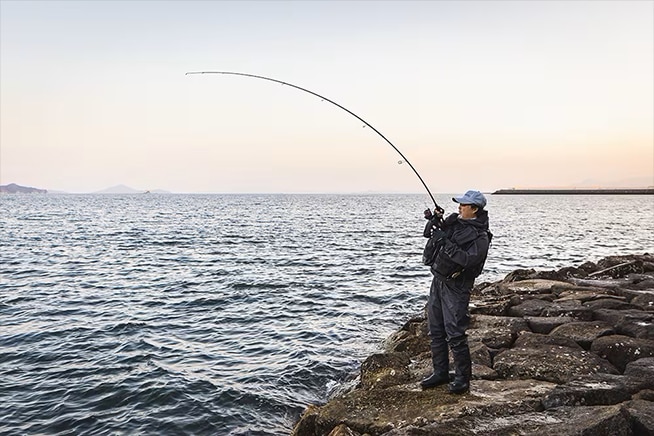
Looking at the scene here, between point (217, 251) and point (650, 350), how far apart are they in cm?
2091

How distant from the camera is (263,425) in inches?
264

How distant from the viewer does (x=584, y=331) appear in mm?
7141

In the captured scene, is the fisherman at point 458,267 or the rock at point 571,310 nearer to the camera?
the fisherman at point 458,267

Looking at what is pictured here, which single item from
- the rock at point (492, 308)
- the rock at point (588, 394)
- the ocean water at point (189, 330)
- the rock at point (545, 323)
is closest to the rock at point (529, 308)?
the rock at point (492, 308)

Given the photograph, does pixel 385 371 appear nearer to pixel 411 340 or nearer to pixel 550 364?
pixel 411 340

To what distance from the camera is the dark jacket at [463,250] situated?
4836 millimetres

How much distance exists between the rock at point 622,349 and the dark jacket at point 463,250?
277cm

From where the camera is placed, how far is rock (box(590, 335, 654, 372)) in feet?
20.2

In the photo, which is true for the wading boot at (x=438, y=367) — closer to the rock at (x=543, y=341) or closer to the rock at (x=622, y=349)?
the rock at (x=543, y=341)

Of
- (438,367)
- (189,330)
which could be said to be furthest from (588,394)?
(189,330)

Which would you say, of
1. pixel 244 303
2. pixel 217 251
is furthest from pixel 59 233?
pixel 244 303

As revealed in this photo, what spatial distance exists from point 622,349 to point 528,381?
1.73 meters

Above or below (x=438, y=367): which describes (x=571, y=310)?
below

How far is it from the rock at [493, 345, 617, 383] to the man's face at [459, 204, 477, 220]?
2.17 m
